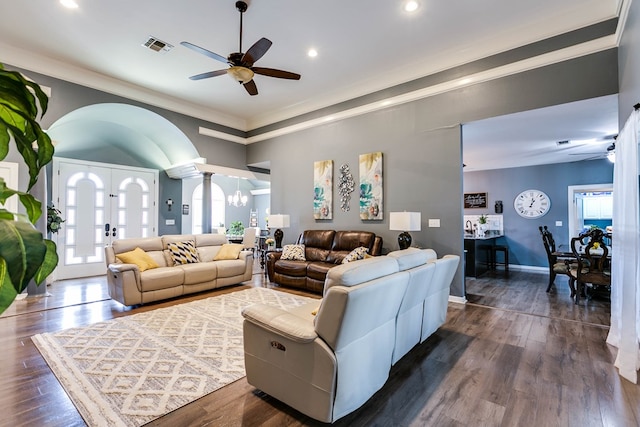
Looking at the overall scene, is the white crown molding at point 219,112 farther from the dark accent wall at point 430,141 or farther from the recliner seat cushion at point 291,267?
the recliner seat cushion at point 291,267

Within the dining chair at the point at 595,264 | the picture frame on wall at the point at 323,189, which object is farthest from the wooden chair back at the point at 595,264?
the picture frame on wall at the point at 323,189

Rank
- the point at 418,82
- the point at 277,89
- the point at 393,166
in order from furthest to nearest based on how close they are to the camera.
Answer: the point at 277,89 < the point at 393,166 < the point at 418,82

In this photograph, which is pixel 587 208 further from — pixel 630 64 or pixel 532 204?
pixel 630 64

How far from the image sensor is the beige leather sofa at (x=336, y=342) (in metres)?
1.76

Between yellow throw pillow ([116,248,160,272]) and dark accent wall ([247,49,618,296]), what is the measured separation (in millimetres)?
3038

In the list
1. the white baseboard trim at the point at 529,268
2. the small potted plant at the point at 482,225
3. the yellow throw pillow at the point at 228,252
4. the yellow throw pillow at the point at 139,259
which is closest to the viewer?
the yellow throw pillow at the point at 139,259

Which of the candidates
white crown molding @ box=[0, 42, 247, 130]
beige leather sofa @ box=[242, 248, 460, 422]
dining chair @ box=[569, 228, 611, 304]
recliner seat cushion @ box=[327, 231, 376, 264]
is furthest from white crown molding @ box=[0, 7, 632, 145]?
beige leather sofa @ box=[242, 248, 460, 422]

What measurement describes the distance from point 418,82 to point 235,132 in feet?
15.6

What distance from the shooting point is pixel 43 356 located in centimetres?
279

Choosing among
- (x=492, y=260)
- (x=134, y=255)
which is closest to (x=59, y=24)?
(x=134, y=255)

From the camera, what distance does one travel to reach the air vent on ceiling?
14.1ft

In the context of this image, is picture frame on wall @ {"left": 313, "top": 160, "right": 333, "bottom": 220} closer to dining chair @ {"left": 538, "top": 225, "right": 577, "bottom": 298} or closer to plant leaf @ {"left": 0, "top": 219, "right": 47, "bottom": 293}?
dining chair @ {"left": 538, "top": 225, "right": 577, "bottom": 298}

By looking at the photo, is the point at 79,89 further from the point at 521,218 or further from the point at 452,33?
the point at 521,218

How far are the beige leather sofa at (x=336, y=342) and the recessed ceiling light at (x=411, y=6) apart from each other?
3047mm
